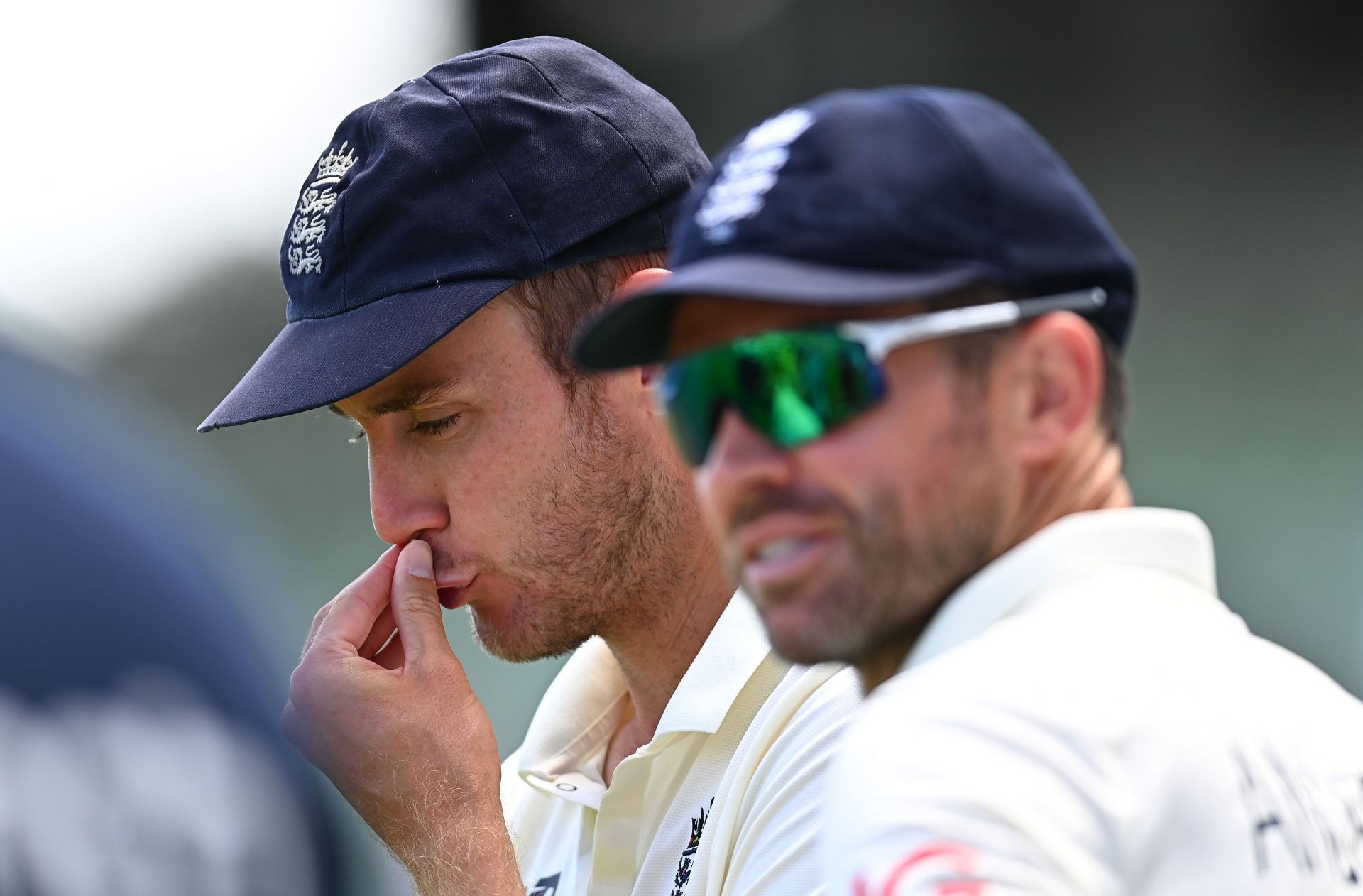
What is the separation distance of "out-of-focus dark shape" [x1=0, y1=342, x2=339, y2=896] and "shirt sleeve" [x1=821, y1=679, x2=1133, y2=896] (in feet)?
1.23

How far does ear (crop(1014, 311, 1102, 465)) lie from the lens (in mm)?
1128

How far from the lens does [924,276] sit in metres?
1.08

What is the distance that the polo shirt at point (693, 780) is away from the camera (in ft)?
5.39

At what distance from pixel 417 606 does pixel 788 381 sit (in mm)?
1060

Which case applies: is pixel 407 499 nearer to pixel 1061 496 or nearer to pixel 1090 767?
pixel 1061 496

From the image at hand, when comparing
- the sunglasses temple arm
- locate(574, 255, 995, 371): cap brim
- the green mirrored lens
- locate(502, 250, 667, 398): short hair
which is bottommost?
locate(502, 250, 667, 398): short hair

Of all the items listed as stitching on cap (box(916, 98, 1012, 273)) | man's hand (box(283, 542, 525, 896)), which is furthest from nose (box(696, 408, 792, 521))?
man's hand (box(283, 542, 525, 896))

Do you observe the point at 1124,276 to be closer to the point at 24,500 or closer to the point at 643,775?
the point at 24,500

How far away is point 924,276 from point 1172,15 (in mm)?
6888

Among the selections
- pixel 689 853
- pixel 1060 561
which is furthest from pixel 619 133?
pixel 1060 561

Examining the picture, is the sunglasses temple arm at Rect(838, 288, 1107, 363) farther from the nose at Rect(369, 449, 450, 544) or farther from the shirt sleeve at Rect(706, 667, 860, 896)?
the nose at Rect(369, 449, 450, 544)

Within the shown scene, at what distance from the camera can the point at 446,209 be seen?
2002 millimetres

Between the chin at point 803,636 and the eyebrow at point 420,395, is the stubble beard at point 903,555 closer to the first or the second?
the chin at point 803,636

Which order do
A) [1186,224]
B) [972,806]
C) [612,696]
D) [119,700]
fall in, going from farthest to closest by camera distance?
1. [1186,224]
2. [612,696]
3. [972,806]
4. [119,700]
